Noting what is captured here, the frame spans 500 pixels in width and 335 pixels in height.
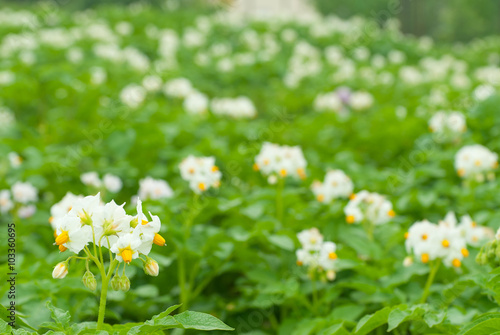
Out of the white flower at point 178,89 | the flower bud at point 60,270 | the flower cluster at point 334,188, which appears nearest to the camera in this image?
the flower bud at point 60,270

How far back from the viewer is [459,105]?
16.9ft

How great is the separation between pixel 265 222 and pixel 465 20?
17.7 metres

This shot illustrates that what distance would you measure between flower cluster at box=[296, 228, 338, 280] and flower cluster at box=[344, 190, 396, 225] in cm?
28

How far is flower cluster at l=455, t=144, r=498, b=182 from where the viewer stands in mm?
3203

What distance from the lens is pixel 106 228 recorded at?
1.52m

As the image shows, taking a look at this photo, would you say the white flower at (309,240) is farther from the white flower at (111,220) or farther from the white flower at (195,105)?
the white flower at (195,105)

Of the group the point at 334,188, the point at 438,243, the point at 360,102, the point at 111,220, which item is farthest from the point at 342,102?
the point at 111,220

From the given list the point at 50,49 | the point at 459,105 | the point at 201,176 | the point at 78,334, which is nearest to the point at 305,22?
the point at 50,49

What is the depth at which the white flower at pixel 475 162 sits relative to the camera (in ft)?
10.5

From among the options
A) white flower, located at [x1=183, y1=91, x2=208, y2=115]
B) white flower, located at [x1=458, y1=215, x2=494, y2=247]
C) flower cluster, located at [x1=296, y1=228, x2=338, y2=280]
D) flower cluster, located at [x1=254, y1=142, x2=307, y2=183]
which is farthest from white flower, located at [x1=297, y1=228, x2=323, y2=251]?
white flower, located at [x1=183, y1=91, x2=208, y2=115]

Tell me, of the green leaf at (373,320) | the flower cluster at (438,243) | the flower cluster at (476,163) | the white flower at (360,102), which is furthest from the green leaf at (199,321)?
the white flower at (360,102)

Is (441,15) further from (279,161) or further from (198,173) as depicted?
(198,173)

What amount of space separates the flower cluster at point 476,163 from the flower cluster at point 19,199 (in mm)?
2463

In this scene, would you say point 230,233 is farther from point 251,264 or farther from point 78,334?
point 78,334
